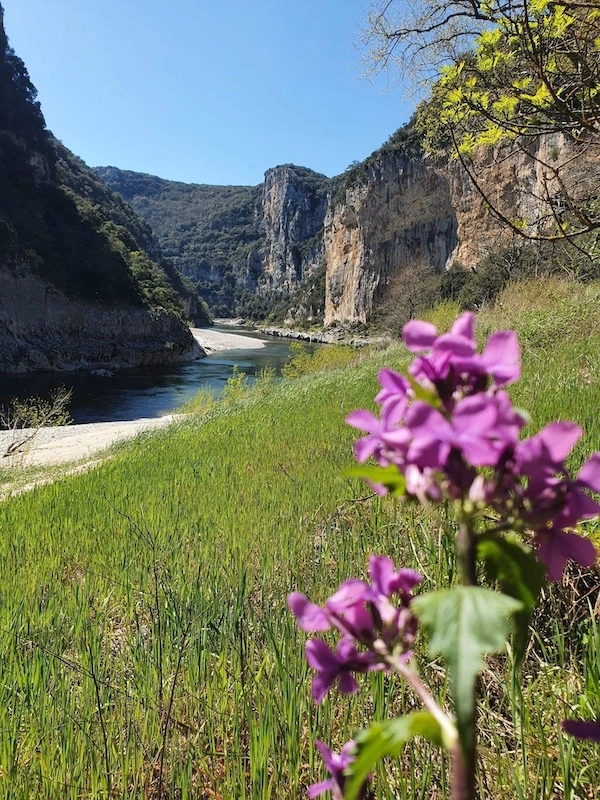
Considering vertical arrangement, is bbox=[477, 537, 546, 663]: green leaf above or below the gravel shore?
above

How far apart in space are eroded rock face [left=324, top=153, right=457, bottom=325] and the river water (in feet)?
71.7

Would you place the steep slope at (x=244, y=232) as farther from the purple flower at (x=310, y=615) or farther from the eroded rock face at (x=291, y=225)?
the purple flower at (x=310, y=615)

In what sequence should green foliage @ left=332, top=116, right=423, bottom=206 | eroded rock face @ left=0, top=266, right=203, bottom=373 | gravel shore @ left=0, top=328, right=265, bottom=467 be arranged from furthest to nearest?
green foliage @ left=332, top=116, right=423, bottom=206, eroded rock face @ left=0, top=266, right=203, bottom=373, gravel shore @ left=0, top=328, right=265, bottom=467

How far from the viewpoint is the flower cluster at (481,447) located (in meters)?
0.41

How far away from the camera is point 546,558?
1.53 feet

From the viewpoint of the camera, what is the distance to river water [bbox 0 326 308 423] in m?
25.0

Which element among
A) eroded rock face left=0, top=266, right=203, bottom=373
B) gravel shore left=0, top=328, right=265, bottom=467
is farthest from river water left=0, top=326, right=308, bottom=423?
gravel shore left=0, top=328, right=265, bottom=467

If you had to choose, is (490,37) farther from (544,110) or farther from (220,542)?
(220,542)

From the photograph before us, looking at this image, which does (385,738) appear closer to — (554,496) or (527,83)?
(554,496)

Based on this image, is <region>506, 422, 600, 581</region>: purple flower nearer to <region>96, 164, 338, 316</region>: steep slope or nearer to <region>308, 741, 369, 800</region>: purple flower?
<region>308, 741, 369, 800</region>: purple flower

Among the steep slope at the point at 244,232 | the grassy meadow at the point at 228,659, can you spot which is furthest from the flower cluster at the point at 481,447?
the steep slope at the point at 244,232

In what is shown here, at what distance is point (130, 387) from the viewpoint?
A: 3178 centimetres

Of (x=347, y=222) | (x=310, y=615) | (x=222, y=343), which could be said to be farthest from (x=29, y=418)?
(x=347, y=222)

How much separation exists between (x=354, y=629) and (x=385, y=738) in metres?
0.14
